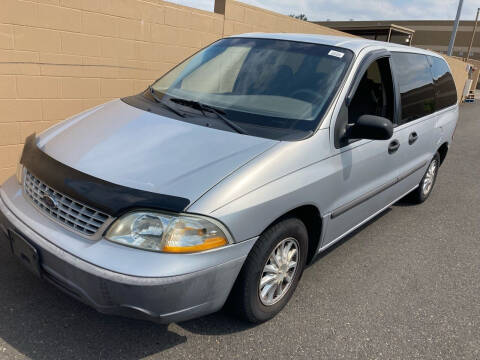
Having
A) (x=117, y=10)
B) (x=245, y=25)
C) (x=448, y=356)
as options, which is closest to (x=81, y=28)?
(x=117, y=10)

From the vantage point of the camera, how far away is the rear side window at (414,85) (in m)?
3.79

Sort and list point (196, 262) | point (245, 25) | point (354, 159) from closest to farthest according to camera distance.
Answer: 1. point (196, 262)
2. point (354, 159)
3. point (245, 25)

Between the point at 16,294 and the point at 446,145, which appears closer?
the point at 16,294

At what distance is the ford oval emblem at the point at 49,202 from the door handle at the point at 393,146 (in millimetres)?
2592

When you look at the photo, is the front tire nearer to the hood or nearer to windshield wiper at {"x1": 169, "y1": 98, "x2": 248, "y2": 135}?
the hood

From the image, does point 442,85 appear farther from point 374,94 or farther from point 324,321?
point 324,321

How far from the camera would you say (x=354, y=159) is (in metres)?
3.05

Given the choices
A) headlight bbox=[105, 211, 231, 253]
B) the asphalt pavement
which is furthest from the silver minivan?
the asphalt pavement

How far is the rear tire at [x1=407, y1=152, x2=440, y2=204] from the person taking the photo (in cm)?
509

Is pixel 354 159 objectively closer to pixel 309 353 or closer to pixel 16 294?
pixel 309 353

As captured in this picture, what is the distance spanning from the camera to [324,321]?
285 centimetres

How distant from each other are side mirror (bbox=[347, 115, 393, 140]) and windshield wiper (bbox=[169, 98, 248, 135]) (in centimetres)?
79

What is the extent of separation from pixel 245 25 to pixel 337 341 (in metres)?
5.35

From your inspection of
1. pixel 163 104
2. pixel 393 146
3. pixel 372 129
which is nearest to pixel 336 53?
pixel 372 129
